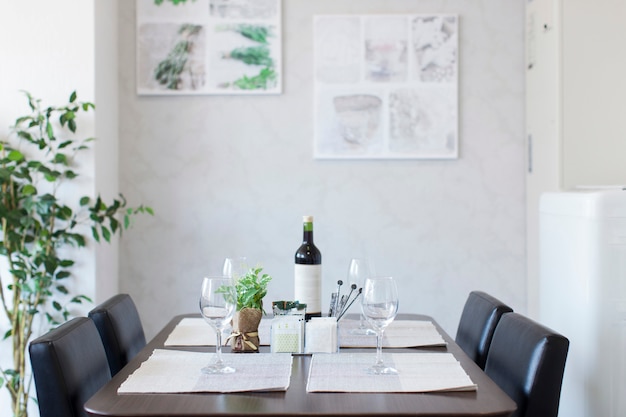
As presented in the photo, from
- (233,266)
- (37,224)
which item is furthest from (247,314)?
(37,224)

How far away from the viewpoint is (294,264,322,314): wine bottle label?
2.00 meters

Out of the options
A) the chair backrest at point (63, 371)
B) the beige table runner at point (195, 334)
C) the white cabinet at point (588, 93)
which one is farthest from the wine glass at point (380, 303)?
the white cabinet at point (588, 93)

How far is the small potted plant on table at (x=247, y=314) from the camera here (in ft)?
6.23

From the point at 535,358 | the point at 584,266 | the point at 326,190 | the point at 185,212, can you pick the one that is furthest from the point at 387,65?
the point at 535,358

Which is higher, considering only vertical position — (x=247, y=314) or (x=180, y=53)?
(x=180, y=53)

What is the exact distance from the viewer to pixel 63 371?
159 cm

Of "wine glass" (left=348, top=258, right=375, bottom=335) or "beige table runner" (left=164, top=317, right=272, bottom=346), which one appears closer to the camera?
"beige table runner" (left=164, top=317, right=272, bottom=346)

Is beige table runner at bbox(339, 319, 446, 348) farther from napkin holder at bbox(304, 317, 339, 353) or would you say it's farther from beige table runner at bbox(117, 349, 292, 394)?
beige table runner at bbox(117, 349, 292, 394)

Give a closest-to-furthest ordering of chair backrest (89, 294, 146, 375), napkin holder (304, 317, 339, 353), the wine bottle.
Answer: napkin holder (304, 317, 339, 353), the wine bottle, chair backrest (89, 294, 146, 375)

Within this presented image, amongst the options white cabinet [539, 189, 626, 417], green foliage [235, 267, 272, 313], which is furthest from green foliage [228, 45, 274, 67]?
green foliage [235, 267, 272, 313]

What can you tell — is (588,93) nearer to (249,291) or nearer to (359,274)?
(359,274)

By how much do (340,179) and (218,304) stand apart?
199cm

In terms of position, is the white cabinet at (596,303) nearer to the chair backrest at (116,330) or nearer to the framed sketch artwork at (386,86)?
the framed sketch artwork at (386,86)

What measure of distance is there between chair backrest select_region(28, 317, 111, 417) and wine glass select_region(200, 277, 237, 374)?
30 centimetres
